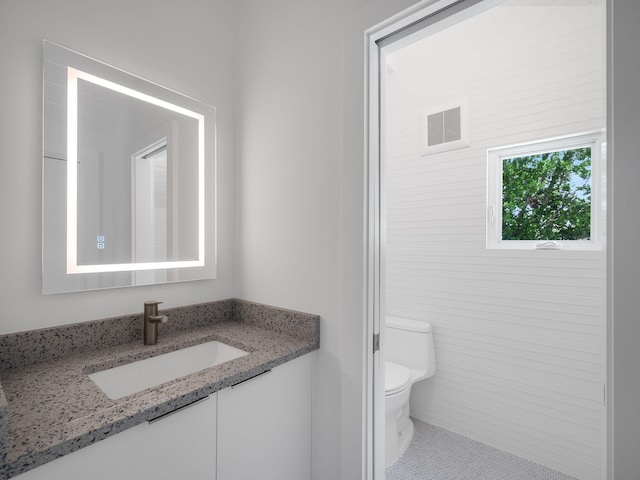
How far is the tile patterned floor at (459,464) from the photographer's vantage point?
1715 millimetres

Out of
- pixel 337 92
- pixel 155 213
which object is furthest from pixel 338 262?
pixel 155 213

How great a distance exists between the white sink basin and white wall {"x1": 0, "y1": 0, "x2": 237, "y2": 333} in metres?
0.23

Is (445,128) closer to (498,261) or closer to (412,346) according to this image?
(498,261)

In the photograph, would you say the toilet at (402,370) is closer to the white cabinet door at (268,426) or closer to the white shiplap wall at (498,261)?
the white shiplap wall at (498,261)

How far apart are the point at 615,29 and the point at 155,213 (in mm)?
1529

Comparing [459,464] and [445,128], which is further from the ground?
[445,128]

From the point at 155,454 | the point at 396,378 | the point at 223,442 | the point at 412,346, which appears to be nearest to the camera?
the point at 155,454

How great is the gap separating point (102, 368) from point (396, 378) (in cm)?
150

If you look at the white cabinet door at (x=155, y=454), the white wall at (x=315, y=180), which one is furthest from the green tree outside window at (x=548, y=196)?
the white cabinet door at (x=155, y=454)

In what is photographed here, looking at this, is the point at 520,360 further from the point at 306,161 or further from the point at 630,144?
the point at 306,161

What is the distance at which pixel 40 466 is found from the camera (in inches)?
25.4

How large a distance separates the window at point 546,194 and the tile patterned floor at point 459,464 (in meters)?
1.22

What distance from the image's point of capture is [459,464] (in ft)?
5.90

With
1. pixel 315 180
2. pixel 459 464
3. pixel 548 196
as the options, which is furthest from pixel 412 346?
pixel 315 180
